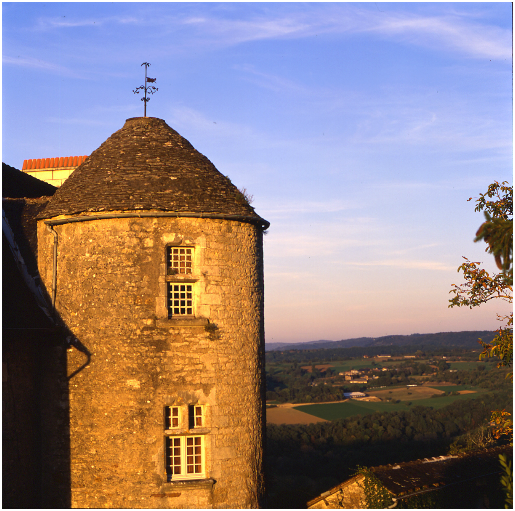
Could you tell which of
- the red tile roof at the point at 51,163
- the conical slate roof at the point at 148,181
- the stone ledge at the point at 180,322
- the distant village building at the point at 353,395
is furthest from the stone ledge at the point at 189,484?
the distant village building at the point at 353,395

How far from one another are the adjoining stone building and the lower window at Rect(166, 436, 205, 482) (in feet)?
0.07

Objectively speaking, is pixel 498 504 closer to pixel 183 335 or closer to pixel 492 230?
pixel 183 335

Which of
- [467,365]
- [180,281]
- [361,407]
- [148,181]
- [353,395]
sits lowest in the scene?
[353,395]

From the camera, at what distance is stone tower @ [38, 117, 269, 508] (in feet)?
38.8

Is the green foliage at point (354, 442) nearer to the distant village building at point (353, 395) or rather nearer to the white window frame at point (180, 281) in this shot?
the distant village building at point (353, 395)

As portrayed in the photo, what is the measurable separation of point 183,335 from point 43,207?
4824 mm

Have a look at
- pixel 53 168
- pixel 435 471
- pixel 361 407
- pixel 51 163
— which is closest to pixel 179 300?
pixel 53 168

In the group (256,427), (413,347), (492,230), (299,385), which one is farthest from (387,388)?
(492,230)

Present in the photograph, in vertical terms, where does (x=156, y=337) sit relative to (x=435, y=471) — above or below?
above

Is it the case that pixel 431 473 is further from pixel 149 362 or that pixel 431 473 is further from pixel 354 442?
pixel 354 442

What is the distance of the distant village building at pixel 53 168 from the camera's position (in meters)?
18.3

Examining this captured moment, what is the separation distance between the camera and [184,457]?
12070 millimetres

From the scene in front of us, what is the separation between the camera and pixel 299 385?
92625mm

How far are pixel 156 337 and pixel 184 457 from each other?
2479 millimetres
